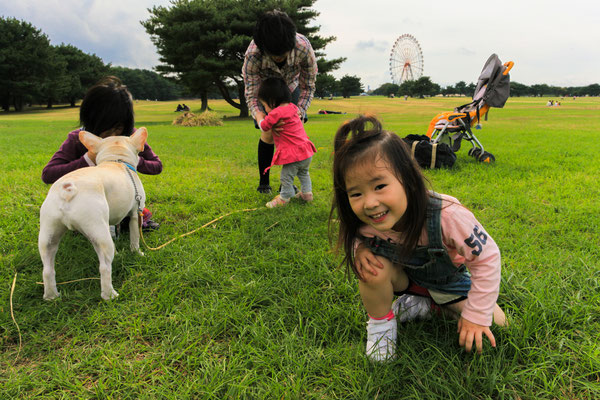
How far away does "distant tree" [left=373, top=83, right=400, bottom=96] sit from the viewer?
287ft

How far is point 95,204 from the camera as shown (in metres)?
1.75

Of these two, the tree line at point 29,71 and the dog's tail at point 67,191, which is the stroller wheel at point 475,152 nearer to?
the dog's tail at point 67,191

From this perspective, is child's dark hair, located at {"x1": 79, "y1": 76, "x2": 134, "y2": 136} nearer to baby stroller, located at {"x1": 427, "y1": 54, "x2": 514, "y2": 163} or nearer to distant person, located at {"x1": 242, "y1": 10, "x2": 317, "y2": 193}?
distant person, located at {"x1": 242, "y1": 10, "x2": 317, "y2": 193}

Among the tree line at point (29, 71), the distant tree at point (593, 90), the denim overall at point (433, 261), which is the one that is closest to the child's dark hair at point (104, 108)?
the denim overall at point (433, 261)

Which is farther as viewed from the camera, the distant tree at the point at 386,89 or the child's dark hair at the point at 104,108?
the distant tree at the point at 386,89

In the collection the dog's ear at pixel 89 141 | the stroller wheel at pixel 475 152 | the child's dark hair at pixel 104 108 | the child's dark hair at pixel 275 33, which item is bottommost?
the stroller wheel at pixel 475 152

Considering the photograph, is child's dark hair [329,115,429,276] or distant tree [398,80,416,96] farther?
distant tree [398,80,416,96]

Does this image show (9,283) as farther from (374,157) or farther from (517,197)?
(517,197)

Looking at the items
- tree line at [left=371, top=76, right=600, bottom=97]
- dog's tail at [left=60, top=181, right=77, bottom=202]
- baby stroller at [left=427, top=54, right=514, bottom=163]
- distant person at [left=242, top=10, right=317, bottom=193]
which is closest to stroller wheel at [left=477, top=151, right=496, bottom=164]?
baby stroller at [left=427, top=54, right=514, bottom=163]

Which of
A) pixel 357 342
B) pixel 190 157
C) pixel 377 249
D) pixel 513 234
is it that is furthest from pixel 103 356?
pixel 190 157

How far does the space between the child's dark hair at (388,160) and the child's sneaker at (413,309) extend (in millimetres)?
423

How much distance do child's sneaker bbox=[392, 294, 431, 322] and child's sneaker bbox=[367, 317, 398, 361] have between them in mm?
158

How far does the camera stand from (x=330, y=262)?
7.47 ft

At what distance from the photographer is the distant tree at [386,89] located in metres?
87.5
